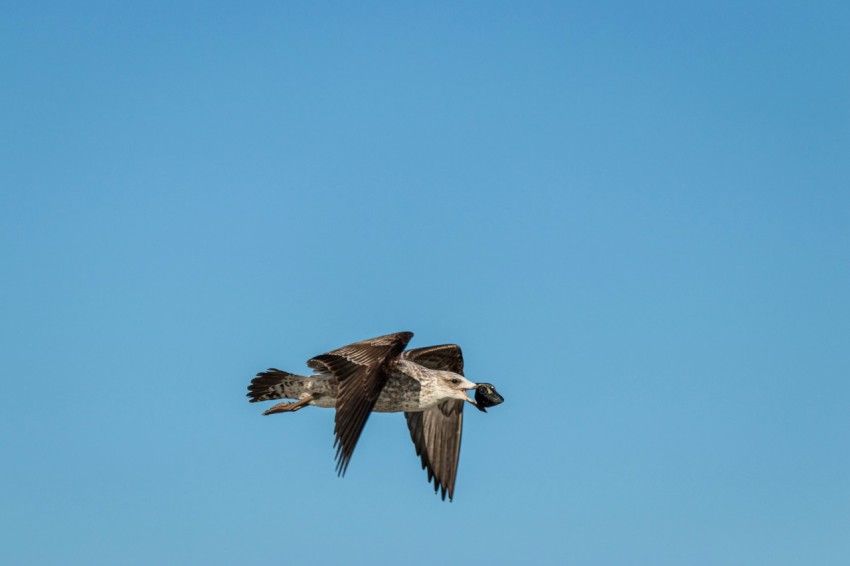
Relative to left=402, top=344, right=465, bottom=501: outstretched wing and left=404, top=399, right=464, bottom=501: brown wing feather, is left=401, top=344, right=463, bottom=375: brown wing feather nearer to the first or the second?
left=402, top=344, right=465, bottom=501: outstretched wing

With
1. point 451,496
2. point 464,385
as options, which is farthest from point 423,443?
point 464,385

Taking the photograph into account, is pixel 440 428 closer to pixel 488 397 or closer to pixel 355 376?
pixel 488 397

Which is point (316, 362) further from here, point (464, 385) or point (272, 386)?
point (464, 385)

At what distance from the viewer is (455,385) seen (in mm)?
22953

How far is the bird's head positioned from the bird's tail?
2.43 m

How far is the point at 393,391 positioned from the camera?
2236 centimetres

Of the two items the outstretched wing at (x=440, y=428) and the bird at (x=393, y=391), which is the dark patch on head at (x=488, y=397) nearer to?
the bird at (x=393, y=391)

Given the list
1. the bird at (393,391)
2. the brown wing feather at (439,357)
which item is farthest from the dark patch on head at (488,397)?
the brown wing feather at (439,357)

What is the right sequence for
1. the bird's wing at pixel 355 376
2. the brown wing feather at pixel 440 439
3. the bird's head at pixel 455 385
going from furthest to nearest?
the brown wing feather at pixel 440 439, the bird's head at pixel 455 385, the bird's wing at pixel 355 376

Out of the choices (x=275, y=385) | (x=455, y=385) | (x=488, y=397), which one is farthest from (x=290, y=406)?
(x=488, y=397)

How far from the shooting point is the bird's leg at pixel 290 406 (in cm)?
2286

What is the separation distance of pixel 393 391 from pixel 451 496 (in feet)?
11.5

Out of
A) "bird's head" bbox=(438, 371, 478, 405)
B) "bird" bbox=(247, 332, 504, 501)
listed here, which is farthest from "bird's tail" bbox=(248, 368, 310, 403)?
"bird's head" bbox=(438, 371, 478, 405)

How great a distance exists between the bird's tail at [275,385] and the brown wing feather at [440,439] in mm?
3268
